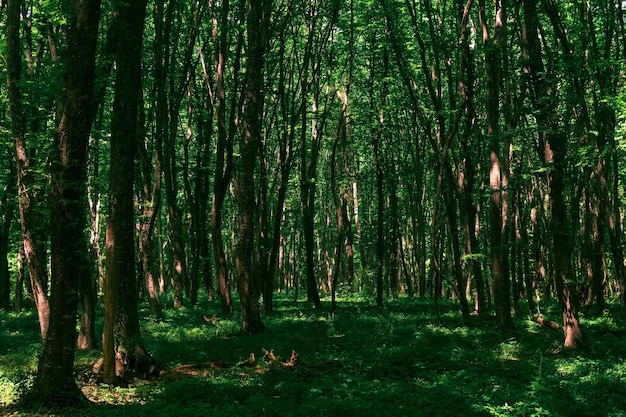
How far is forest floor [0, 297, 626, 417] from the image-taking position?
8.24 m

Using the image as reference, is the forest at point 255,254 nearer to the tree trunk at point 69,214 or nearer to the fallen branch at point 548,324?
the tree trunk at point 69,214

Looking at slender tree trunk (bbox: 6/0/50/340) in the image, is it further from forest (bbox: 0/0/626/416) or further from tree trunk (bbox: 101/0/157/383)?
tree trunk (bbox: 101/0/157/383)

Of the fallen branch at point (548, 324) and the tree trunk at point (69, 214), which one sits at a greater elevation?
the tree trunk at point (69, 214)

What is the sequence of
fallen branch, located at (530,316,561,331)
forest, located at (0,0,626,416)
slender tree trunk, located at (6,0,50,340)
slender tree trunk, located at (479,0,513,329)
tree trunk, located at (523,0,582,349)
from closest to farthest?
forest, located at (0,0,626,416) → slender tree trunk, located at (6,0,50,340) → tree trunk, located at (523,0,582,349) → slender tree trunk, located at (479,0,513,329) → fallen branch, located at (530,316,561,331)

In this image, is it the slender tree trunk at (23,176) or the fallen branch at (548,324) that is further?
the fallen branch at (548,324)

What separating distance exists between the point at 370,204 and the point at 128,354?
35.6 metres

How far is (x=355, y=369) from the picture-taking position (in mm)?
11531

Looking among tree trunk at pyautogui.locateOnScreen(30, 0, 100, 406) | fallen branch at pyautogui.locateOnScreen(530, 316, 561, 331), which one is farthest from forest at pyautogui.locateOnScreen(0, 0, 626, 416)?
fallen branch at pyautogui.locateOnScreen(530, 316, 561, 331)

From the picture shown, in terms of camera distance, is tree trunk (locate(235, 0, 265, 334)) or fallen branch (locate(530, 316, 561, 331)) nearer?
tree trunk (locate(235, 0, 265, 334))

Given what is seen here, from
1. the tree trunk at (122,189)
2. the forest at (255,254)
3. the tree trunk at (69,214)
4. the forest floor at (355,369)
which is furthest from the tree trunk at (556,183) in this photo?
the tree trunk at (69,214)

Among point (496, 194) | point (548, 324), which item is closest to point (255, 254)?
point (496, 194)

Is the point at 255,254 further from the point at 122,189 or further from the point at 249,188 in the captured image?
the point at 122,189

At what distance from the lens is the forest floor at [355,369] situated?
824 cm

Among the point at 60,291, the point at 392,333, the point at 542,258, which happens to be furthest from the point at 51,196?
the point at 542,258
